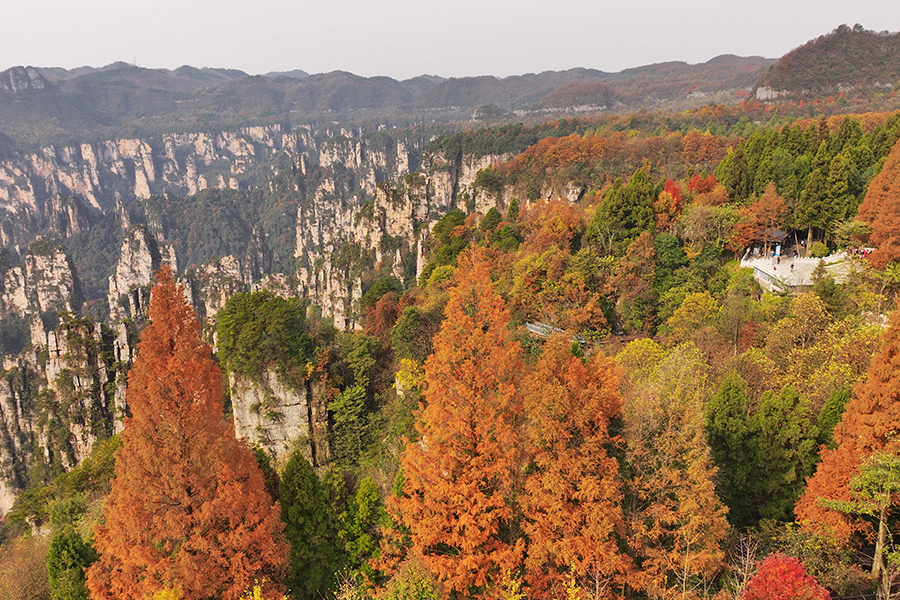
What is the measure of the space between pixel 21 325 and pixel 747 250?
13682 centimetres

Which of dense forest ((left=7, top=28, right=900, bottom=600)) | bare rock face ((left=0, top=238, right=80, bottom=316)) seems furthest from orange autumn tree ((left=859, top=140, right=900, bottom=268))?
bare rock face ((left=0, top=238, right=80, bottom=316))

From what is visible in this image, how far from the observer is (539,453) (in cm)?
1406

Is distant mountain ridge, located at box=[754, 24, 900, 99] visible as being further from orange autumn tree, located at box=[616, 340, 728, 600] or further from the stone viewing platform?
orange autumn tree, located at box=[616, 340, 728, 600]

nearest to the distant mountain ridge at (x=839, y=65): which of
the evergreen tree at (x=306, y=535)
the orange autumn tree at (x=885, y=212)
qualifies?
the orange autumn tree at (x=885, y=212)

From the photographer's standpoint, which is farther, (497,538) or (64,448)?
(64,448)

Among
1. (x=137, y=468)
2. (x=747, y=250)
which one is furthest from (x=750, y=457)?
(x=747, y=250)

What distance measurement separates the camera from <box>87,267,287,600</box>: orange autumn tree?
13.1 m

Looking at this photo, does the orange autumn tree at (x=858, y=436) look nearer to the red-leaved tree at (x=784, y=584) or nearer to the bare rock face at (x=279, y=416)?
the red-leaved tree at (x=784, y=584)

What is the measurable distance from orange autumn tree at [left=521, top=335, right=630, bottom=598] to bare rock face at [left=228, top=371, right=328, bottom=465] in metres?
19.8

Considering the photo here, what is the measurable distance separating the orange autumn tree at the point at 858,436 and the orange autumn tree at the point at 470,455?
921cm

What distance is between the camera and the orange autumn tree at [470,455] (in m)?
14.1

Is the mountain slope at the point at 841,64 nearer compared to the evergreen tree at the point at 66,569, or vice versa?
the evergreen tree at the point at 66,569

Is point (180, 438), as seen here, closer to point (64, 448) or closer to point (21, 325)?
point (64, 448)

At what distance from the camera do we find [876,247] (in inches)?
1141
